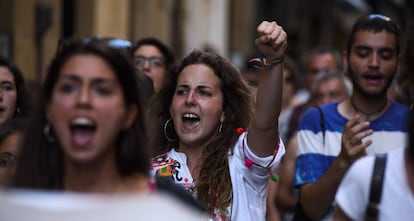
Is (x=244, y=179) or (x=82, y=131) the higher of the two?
(x=82, y=131)

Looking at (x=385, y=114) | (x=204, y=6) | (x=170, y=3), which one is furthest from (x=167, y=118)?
(x=204, y=6)

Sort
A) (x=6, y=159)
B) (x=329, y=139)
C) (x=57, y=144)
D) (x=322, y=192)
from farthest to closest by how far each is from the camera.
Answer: (x=329, y=139)
(x=322, y=192)
(x=6, y=159)
(x=57, y=144)

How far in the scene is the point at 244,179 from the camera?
18.2 ft

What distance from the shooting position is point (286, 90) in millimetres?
11719

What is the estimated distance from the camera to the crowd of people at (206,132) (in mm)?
4020

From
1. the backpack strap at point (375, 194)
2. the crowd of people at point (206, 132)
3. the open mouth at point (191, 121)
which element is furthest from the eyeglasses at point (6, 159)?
the backpack strap at point (375, 194)

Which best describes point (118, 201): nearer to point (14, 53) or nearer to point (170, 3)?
point (14, 53)

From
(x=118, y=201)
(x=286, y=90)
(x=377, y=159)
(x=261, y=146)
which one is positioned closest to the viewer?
(x=118, y=201)

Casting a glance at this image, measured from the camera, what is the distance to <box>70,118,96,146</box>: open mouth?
12.8 feet

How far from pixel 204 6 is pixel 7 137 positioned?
1894cm

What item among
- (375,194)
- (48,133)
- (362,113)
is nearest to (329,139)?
(362,113)

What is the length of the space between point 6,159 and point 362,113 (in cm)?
222

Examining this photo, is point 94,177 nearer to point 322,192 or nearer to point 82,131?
point 82,131

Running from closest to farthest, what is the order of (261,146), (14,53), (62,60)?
(62,60) → (261,146) → (14,53)
